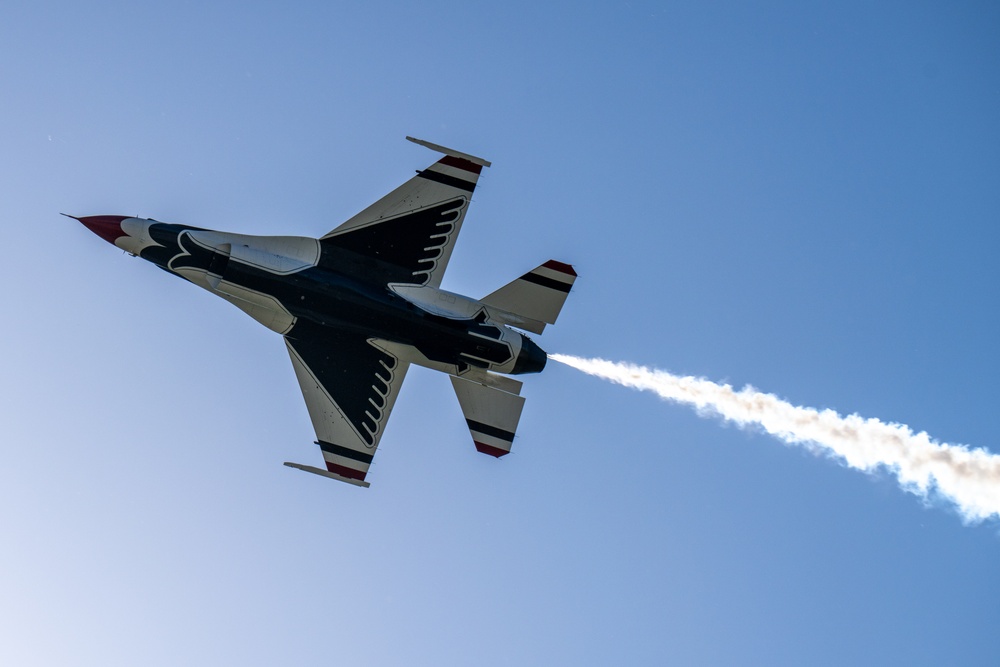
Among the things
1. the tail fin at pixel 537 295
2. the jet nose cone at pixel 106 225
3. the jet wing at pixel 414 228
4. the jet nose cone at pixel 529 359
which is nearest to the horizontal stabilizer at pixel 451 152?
the jet wing at pixel 414 228

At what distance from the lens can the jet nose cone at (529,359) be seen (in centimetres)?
4200

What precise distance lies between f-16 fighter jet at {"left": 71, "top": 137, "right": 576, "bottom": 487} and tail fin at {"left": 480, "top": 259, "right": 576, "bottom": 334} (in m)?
0.04

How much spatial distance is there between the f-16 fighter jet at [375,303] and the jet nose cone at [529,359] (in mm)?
54

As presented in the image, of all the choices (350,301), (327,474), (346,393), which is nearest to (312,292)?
(350,301)

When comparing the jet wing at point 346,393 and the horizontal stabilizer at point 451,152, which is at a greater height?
the horizontal stabilizer at point 451,152

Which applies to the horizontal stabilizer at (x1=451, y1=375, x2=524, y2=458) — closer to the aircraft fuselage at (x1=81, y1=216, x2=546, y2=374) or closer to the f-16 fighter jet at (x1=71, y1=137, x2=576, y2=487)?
the f-16 fighter jet at (x1=71, y1=137, x2=576, y2=487)

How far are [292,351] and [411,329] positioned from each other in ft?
19.3

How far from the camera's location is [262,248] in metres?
41.4

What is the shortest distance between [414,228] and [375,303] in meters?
4.47

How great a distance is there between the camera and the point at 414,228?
4394 centimetres

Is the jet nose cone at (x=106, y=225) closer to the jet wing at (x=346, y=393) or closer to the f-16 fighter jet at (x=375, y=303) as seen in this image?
the f-16 fighter jet at (x=375, y=303)

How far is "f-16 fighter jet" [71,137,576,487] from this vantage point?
41.2m

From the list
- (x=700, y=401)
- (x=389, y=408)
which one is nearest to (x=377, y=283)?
(x=389, y=408)

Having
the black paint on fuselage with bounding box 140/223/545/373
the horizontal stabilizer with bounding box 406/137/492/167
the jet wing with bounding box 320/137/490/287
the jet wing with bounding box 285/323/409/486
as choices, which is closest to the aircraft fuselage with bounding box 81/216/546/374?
the black paint on fuselage with bounding box 140/223/545/373
